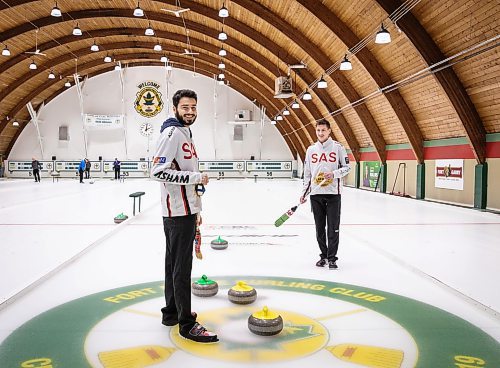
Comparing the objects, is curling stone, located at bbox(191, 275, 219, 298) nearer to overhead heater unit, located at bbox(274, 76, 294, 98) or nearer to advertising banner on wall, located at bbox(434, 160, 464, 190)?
advertising banner on wall, located at bbox(434, 160, 464, 190)

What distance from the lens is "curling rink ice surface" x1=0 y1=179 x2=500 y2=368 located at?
122 inches

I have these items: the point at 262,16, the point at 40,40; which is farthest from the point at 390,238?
the point at 40,40

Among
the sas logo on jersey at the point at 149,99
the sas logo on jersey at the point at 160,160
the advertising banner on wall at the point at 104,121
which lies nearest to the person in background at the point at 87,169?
the advertising banner on wall at the point at 104,121

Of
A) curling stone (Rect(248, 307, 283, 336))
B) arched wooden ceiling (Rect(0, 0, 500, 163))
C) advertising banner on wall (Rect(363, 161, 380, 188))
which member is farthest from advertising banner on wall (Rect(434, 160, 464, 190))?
curling stone (Rect(248, 307, 283, 336))

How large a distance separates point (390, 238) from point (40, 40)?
26678 millimetres

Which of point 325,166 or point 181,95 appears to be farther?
point 325,166

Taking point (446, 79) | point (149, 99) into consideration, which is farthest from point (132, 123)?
point (446, 79)

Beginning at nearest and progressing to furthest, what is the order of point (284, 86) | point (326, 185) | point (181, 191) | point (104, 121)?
point (181, 191) < point (326, 185) < point (284, 86) < point (104, 121)

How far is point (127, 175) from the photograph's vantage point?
3800 cm

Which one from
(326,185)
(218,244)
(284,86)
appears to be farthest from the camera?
(284,86)

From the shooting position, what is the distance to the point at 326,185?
573 cm

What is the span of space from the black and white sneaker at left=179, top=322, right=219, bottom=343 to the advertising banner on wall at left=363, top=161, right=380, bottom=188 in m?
20.1

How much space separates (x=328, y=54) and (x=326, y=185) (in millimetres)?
14661

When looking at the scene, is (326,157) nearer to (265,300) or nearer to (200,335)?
(265,300)
